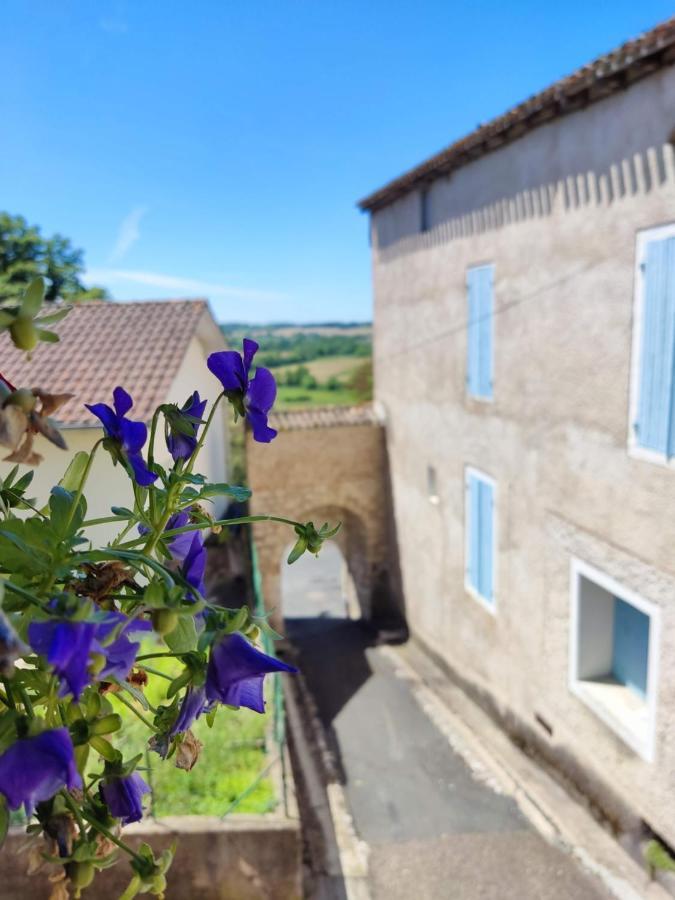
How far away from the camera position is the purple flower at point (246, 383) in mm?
1160

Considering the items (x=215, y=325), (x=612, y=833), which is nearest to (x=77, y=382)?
(x=215, y=325)

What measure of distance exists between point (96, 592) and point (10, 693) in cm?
18

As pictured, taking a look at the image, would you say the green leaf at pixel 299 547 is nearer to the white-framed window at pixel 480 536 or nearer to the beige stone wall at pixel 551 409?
the beige stone wall at pixel 551 409

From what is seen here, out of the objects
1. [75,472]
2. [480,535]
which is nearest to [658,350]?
[480,535]

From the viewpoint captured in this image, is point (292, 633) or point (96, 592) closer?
point (96, 592)

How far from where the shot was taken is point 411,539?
34.9ft

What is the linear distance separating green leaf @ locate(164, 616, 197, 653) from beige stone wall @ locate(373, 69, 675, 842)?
15.1 ft

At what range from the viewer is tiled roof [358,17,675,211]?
4.40 metres

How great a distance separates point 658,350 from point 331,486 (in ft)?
23.2

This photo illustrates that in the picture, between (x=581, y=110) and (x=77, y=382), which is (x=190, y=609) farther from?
(x=581, y=110)

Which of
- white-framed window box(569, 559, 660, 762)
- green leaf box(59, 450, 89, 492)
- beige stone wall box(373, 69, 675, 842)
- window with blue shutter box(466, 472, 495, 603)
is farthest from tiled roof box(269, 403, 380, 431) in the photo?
green leaf box(59, 450, 89, 492)

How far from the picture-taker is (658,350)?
189 inches

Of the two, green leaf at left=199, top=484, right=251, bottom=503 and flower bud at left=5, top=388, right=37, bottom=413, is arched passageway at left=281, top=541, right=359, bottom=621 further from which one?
flower bud at left=5, top=388, right=37, bottom=413

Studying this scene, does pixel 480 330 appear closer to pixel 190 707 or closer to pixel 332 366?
pixel 190 707
